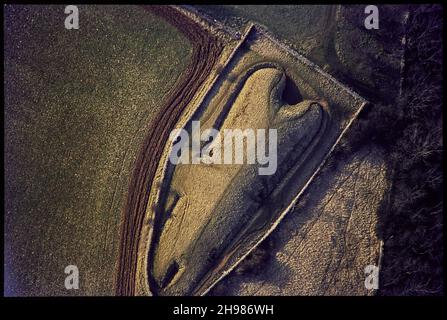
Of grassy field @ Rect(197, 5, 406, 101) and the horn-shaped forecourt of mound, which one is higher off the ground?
grassy field @ Rect(197, 5, 406, 101)

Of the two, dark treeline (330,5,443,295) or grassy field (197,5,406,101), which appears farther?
grassy field (197,5,406,101)

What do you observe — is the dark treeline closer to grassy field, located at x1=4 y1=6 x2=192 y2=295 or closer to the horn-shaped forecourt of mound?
the horn-shaped forecourt of mound

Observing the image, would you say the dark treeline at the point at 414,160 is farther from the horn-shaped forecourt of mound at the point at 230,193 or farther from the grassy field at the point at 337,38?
the horn-shaped forecourt of mound at the point at 230,193

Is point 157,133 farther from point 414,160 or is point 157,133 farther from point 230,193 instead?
point 414,160

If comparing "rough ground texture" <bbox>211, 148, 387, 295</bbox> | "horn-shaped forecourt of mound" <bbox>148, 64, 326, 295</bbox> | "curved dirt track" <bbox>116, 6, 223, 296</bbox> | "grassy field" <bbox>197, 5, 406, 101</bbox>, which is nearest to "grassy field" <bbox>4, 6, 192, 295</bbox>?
"curved dirt track" <bbox>116, 6, 223, 296</bbox>

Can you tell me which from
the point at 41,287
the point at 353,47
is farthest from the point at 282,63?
the point at 41,287

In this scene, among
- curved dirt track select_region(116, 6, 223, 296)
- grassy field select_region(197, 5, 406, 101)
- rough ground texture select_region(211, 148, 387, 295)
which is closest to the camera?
rough ground texture select_region(211, 148, 387, 295)

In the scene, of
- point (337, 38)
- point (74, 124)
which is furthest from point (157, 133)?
point (337, 38)
